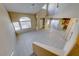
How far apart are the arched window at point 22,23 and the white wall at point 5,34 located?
2.0 inches

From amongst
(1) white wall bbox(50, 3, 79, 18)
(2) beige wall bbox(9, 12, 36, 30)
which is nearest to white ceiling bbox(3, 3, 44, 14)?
(2) beige wall bbox(9, 12, 36, 30)

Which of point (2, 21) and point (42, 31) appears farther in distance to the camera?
point (42, 31)

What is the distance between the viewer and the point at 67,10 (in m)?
1.10

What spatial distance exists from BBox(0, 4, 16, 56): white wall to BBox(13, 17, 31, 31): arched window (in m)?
0.05

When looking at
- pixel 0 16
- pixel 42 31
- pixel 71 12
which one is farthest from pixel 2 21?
pixel 71 12

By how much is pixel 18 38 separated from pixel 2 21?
0.73 ft

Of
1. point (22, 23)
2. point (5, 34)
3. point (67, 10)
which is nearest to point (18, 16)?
point (22, 23)

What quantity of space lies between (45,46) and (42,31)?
6.0 inches

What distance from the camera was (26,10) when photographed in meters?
1.07

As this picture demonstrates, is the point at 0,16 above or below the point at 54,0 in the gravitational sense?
below

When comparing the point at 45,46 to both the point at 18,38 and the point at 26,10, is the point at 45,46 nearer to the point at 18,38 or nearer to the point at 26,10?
the point at 18,38

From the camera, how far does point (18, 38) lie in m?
1.09

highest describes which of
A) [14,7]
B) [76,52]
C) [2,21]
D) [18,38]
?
[14,7]

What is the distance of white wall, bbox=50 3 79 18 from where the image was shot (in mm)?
1057
